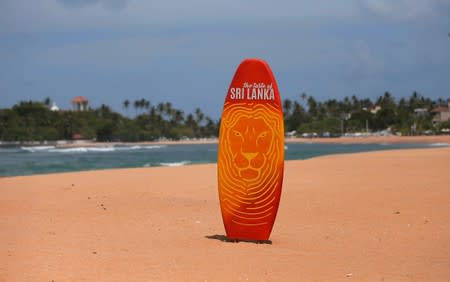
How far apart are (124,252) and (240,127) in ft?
6.94

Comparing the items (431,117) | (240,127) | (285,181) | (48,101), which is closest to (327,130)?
(431,117)

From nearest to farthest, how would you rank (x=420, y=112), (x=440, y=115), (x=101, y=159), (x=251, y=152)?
(x=251, y=152) < (x=101, y=159) < (x=440, y=115) < (x=420, y=112)

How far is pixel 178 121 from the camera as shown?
164 meters

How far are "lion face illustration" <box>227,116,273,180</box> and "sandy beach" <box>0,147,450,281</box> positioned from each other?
977 mm

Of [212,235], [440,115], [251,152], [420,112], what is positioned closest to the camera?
[251,152]

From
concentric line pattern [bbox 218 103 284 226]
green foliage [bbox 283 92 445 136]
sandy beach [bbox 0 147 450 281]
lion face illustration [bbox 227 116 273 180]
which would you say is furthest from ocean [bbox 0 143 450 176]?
green foliage [bbox 283 92 445 136]

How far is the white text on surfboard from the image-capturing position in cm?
859

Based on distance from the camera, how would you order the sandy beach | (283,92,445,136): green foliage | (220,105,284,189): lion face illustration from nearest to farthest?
the sandy beach, (220,105,284,189): lion face illustration, (283,92,445,136): green foliage

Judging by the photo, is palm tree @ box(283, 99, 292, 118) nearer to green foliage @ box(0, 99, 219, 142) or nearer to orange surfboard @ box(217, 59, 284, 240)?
green foliage @ box(0, 99, 219, 142)

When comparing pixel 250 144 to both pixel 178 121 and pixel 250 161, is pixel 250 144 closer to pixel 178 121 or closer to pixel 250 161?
pixel 250 161

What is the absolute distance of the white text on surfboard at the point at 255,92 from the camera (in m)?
8.59

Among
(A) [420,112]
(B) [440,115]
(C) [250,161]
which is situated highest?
(A) [420,112]

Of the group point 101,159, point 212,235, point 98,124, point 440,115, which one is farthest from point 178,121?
point 212,235

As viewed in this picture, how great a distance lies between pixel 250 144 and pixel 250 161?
214 millimetres
